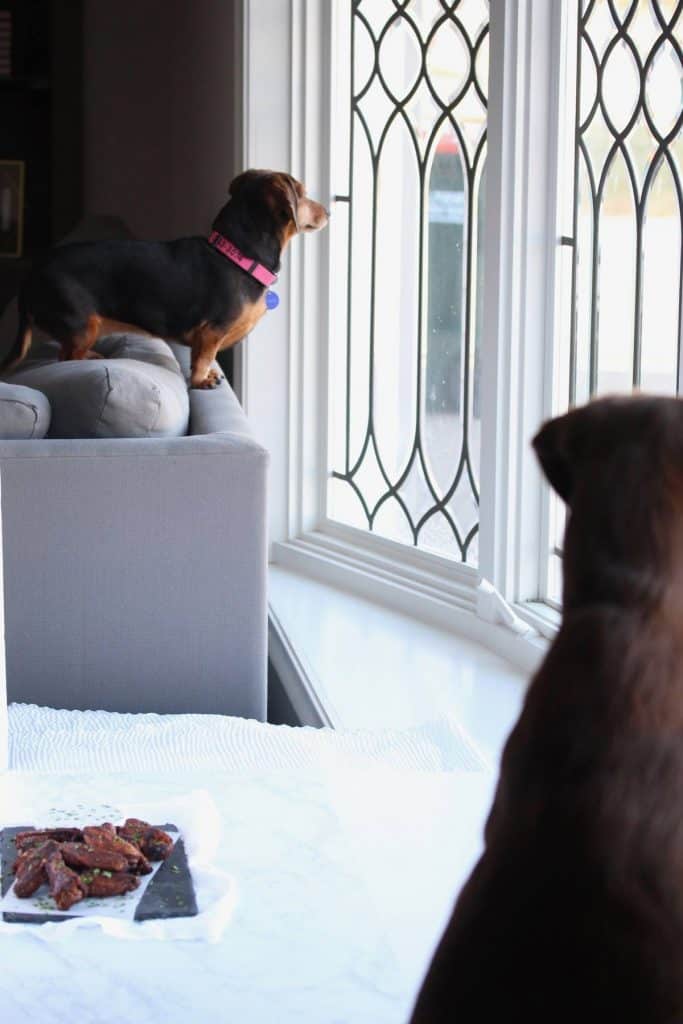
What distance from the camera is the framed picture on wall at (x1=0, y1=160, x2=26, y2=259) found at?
228 inches

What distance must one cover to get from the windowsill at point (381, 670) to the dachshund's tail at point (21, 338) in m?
0.76

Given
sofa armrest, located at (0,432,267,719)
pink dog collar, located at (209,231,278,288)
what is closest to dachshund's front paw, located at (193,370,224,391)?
pink dog collar, located at (209,231,278,288)

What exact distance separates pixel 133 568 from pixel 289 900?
0.85m

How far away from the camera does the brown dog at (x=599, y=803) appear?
0.57m

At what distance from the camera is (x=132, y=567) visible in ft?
6.89

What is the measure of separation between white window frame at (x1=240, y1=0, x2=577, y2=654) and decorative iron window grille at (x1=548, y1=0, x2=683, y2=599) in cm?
5

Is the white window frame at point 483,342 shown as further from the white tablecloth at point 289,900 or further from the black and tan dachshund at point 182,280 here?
the white tablecloth at point 289,900

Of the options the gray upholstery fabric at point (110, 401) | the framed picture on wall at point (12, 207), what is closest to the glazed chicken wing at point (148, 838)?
the gray upholstery fabric at point (110, 401)

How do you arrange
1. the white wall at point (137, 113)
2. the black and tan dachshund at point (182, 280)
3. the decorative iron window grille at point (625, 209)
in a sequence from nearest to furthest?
the decorative iron window grille at point (625, 209)
the black and tan dachshund at point (182, 280)
the white wall at point (137, 113)

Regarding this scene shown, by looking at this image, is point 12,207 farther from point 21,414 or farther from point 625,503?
point 625,503

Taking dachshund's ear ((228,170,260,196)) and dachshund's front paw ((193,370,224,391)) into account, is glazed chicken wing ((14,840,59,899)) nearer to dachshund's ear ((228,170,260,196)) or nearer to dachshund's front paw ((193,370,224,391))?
dachshund's front paw ((193,370,224,391))

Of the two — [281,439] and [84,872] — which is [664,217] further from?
[281,439]

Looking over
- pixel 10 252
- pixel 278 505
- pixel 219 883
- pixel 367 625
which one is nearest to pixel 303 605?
pixel 367 625

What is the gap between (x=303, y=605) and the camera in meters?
2.91
